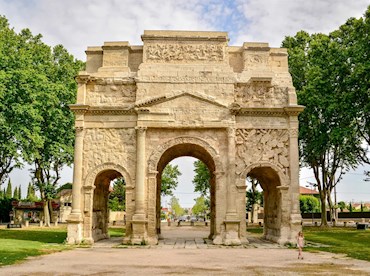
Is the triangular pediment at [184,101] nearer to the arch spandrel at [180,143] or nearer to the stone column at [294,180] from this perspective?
the arch spandrel at [180,143]

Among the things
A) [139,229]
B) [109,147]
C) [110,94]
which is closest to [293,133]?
[139,229]

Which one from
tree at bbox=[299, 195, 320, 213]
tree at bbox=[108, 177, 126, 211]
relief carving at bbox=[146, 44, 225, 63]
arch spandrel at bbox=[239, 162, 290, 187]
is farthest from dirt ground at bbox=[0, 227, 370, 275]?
tree at bbox=[299, 195, 320, 213]

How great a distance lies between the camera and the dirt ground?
42.4 feet

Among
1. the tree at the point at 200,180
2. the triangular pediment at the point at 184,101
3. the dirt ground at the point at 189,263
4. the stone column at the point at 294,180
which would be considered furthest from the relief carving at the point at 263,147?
the tree at the point at 200,180

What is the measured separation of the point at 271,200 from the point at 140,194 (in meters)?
8.44

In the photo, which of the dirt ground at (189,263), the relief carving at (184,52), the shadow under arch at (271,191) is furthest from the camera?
the relief carving at (184,52)

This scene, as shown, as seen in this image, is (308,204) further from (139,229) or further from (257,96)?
(139,229)

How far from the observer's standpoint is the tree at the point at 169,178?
→ 199 ft

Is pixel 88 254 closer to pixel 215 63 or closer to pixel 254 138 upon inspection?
pixel 254 138

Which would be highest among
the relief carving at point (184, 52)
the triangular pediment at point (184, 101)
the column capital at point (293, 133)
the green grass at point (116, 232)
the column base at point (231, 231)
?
the relief carving at point (184, 52)

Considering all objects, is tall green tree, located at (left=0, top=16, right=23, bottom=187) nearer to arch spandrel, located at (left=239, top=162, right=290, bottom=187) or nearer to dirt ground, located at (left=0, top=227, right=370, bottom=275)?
dirt ground, located at (left=0, top=227, right=370, bottom=275)

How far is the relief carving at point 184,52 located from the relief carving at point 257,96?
7.26 ft

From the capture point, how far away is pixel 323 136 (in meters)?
31.8

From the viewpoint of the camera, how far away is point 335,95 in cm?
2934
